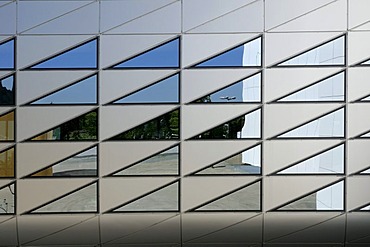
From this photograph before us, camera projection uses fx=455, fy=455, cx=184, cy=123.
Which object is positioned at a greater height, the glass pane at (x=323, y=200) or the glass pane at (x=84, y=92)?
the glass pane at (x=84, y=92)

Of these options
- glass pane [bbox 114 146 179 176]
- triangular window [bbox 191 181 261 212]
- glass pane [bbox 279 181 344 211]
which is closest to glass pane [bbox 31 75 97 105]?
glass pane [bbox 114 146 179 176]

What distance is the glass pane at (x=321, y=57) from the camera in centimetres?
565

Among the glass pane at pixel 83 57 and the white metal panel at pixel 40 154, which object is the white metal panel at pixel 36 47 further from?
the white metal panel at pixel 40 154

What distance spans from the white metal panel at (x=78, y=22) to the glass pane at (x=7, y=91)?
776 millimetres

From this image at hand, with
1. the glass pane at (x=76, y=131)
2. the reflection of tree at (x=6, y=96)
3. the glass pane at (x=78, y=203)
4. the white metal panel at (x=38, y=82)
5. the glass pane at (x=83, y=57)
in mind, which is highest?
the glass pane at (x=83, y=57)

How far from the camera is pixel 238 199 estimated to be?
570 cm

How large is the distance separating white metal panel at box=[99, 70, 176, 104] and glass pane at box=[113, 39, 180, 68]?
0.11 metres

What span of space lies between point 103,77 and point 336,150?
303 cm

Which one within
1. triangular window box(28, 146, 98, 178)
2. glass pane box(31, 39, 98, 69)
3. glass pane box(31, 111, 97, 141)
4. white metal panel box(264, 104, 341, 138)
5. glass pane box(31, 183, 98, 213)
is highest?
glass pane box(31, 39, 98, 69)

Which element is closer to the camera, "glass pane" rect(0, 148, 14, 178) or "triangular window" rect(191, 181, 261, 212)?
"glass pane" rect(0, 148, 14, 178)

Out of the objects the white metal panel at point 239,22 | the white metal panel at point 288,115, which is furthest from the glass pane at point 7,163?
the white metal panel at point 288,115

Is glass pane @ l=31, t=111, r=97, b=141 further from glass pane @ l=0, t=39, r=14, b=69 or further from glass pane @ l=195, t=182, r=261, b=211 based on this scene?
glass pane @ l=195, t=182, r=261, b=211

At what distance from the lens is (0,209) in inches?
221

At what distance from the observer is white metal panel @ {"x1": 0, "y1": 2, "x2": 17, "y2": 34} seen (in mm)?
5531
